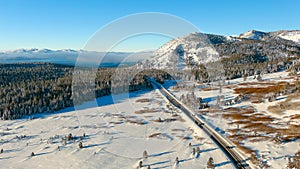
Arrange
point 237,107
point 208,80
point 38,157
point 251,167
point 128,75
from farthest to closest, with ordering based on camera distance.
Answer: point 208,80
point 128,75
point 237,107
point 38,157
point 251,167

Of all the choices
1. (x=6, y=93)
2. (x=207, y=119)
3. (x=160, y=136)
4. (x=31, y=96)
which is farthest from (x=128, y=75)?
(x=160, y=136)

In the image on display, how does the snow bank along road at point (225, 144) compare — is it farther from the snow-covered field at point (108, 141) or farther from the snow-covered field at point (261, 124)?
the snow-covered field at point (261, 124)

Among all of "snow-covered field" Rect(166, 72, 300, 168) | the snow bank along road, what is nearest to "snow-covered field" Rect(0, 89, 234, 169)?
the snow bank along road

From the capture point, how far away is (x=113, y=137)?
51.1 m

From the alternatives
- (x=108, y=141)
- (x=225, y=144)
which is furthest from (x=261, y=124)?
(x=108, y=141)

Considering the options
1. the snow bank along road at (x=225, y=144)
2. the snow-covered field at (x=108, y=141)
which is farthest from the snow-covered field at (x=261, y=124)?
the snow-covered field at (x=108, y=141)

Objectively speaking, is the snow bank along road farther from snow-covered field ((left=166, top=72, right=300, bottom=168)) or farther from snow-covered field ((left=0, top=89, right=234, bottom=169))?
snow-covered field ((left=166, top=72, right=300, bottom=168))

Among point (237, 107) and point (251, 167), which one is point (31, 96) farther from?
point (251, 167)

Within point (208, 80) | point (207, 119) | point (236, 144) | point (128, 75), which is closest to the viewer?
point (236, 144)

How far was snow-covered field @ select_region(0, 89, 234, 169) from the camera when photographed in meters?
39.0

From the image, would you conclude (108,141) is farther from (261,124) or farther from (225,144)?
(261,124)

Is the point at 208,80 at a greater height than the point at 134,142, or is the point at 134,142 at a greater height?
the point at 208,80

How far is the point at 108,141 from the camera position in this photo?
160 feet

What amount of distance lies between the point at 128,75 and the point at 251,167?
82278 millimetres
